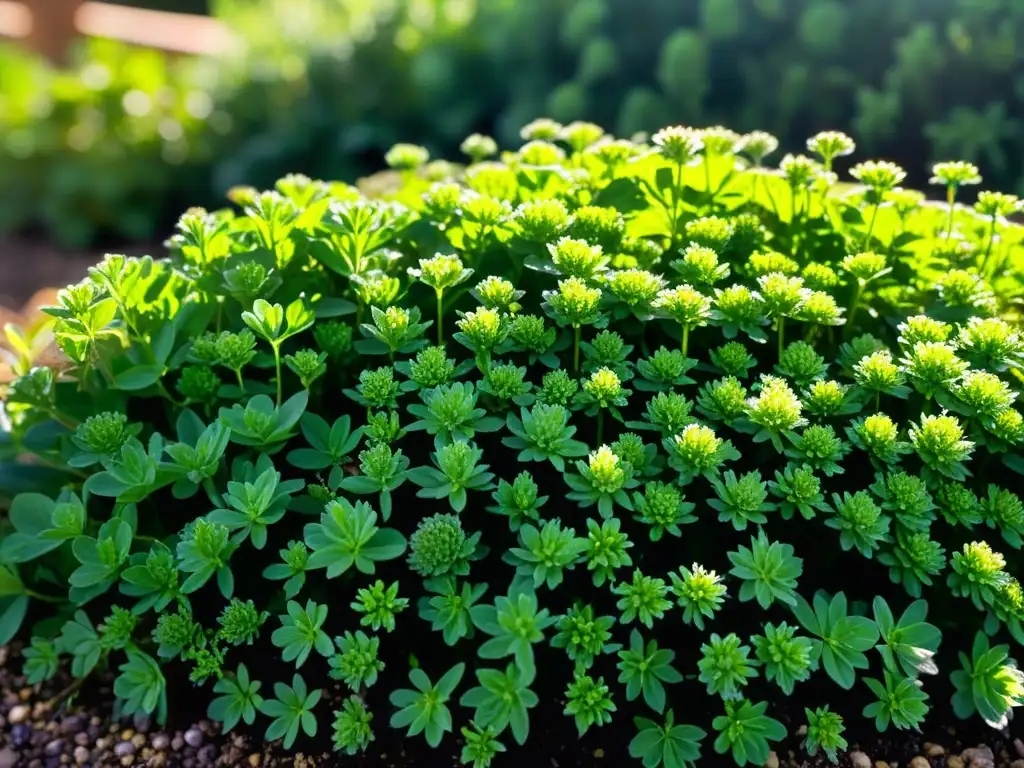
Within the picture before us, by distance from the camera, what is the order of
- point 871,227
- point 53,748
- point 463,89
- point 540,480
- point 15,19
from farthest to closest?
point 15,19 < point 463,89 < point 871,227 < point 53,748 < point 540,480

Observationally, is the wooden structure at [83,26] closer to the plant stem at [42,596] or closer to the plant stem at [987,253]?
the plant stem at [42,596]

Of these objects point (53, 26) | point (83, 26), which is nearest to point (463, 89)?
point (83, 26)

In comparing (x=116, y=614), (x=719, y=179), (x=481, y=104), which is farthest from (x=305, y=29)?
(x=116, y=614)

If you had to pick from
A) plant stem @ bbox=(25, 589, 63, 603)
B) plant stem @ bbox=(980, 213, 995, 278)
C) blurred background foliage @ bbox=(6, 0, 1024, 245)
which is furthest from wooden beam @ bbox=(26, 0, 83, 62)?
plant stem @ bbox=(980, 213, 995, 278)

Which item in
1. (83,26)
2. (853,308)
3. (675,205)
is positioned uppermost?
(675,205)

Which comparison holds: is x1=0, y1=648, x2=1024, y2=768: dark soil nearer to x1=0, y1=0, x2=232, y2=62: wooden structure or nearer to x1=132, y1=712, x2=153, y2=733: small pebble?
x1=132, y1=712, x2=153, y2=733: small pebble

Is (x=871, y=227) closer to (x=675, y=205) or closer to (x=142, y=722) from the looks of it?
(x=675, y=205)
